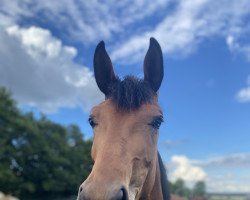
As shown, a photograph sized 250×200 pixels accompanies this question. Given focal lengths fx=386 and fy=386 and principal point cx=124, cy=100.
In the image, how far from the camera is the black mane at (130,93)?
4.52 m

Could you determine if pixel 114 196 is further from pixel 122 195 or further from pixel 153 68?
pixel 153 68

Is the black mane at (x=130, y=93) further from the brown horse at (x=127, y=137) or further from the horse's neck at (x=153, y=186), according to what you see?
the horse's neck at (x=153, y=186)

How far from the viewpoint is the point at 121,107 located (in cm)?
449

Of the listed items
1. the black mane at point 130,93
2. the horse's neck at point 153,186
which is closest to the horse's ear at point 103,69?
the black mane at point 130,93

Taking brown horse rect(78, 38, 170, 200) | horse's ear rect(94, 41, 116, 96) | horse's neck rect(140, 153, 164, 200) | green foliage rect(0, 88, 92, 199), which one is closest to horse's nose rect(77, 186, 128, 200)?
brown horse rect(78, 38, 170, 200)

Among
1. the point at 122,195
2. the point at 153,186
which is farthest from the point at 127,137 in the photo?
the point at 153,186

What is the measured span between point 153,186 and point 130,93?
1.28 meters

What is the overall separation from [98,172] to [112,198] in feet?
1.06

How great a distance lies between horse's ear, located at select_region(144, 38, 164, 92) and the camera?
5215 millimetres

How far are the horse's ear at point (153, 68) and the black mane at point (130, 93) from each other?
0.79ft

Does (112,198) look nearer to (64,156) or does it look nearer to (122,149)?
(122,149)

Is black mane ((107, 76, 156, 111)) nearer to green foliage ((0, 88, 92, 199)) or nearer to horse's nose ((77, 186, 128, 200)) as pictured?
horse's nose ((77, 186, 128, 200))

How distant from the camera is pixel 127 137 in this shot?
13.8ft

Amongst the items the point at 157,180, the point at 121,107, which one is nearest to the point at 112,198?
the point at 121,107
